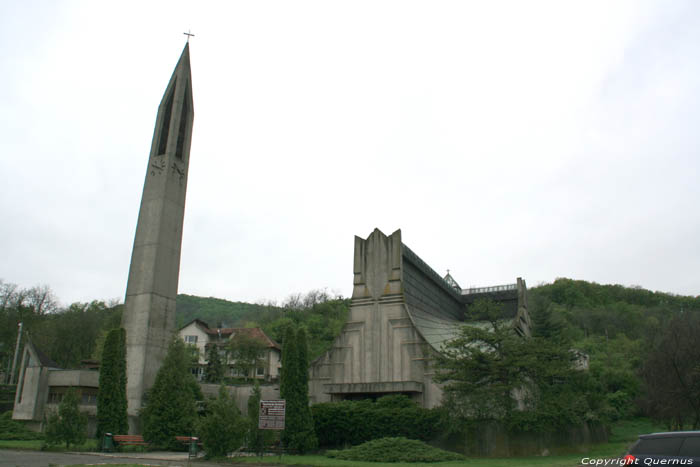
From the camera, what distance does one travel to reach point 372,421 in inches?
1256

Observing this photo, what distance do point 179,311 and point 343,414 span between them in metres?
107

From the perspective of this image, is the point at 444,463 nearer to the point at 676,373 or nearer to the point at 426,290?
the point at 676,373

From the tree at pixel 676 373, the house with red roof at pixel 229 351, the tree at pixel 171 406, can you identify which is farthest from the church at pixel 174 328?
the house with red roof at pixel 229 351

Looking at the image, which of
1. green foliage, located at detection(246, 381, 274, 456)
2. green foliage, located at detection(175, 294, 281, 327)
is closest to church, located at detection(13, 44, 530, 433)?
green foliage, located at detection(246, 381, 274, 456)

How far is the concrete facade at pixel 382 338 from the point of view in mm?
37281

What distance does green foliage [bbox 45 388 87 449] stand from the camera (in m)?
25.9

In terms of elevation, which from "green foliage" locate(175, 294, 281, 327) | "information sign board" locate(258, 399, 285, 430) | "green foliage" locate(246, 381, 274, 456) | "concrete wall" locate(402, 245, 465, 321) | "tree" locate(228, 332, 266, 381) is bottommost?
"green foliage" locate(246, 381, 274, 456)

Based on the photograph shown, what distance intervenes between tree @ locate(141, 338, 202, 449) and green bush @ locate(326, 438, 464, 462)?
381 inches

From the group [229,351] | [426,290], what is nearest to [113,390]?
[426,290]

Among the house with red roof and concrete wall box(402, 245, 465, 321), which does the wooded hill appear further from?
concrete wall box(402, 245, 465, 321)

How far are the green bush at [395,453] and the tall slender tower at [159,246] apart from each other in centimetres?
1806

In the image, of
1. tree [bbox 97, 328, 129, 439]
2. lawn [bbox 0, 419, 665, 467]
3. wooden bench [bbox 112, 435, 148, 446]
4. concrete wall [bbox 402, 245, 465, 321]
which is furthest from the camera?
concrete wall [bbox 402, 245, 465, 321]

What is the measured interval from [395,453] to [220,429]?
8229 millimetres

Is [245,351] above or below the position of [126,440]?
above
